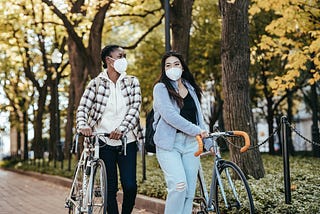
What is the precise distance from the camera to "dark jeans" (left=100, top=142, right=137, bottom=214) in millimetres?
5910

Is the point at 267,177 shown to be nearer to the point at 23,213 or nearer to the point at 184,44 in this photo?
the point at 23,213

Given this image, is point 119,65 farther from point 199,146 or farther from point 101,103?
point 199,146

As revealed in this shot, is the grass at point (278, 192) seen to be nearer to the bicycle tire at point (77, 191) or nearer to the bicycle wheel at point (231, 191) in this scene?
the bicycle wheel at point (231, 191)

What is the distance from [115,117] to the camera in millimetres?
6043

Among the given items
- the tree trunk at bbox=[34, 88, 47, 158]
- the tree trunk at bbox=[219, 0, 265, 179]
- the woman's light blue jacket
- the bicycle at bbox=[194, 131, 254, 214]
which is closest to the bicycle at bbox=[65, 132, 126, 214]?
the woman's light blue jacket

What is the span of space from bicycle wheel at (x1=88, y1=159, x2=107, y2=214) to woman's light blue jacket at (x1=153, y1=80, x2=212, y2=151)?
2.13 ft

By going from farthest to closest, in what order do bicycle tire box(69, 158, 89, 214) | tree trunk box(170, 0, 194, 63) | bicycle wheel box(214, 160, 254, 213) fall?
tree trunk box(170, 0, 194, 63)
bicycle tire box(69, 158, 89, 214)
bicycle wheel box(214, 160, 254, 213)

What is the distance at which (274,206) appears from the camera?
6.94 meters

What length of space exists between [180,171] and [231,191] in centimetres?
59

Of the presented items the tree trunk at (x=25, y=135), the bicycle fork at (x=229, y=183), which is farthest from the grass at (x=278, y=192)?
the tree trunk at (x=25, y=135)

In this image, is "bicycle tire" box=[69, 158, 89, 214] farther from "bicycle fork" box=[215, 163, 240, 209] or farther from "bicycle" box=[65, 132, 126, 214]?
"bicycle fork" box=[215, 163, 240, 209]

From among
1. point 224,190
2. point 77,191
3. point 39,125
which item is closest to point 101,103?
point 77,191

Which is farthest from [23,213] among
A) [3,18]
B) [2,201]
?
[3,18]

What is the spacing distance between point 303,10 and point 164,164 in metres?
9.51
